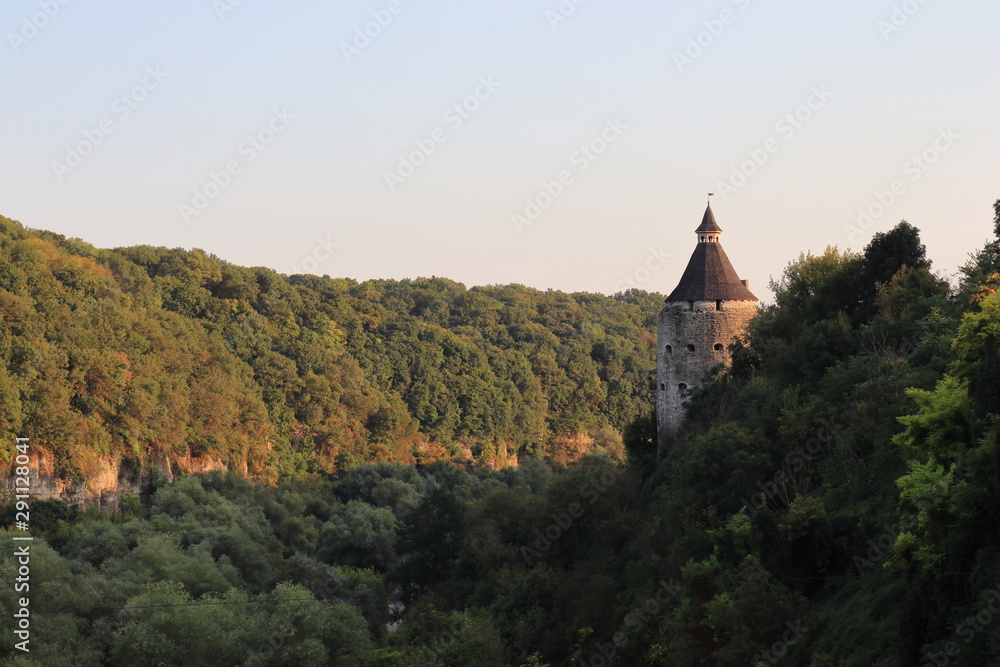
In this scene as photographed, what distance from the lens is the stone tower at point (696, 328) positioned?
3766 centimetres

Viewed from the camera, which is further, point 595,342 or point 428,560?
point 595,342

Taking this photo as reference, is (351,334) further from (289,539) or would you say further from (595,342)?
(289,539)

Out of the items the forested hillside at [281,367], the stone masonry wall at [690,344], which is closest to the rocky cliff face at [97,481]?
the forested hillside at [281,367]

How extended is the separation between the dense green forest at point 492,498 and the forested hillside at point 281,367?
0.25m

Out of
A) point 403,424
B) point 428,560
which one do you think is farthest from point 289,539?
point 403,424

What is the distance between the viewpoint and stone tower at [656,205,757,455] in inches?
1483

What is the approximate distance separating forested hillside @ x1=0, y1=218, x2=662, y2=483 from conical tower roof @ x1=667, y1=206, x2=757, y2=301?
121ft

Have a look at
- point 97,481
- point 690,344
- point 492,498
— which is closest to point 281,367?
point 97,481

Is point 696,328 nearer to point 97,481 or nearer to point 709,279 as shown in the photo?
point 709,279

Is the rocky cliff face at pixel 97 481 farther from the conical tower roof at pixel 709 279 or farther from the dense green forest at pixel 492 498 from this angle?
the conical tower roof at pixel 709 279

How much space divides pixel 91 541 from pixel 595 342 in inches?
2765

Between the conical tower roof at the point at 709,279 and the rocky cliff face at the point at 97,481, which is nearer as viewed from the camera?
the conical tower roof at the point at 709,279

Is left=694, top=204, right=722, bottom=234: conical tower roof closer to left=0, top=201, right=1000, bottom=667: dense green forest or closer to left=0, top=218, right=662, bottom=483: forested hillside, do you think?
left=0, top=201, right=1000, bottom=667: dense green forest

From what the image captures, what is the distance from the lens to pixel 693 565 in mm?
25156
